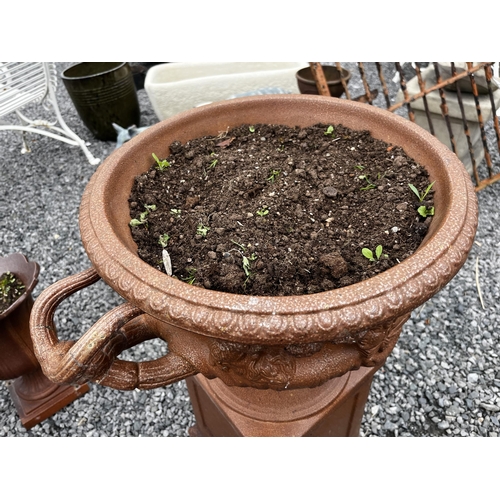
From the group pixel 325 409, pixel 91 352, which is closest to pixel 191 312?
pixel 91 352

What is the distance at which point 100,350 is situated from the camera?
0.86 meters

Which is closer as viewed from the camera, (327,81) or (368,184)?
(368,184)

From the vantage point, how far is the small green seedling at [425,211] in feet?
3.41

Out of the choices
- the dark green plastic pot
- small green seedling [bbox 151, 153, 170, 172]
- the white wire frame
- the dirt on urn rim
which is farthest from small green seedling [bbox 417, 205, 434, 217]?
the dark green plastic pot

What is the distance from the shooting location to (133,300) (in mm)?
814

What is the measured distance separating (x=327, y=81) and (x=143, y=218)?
8.34ft

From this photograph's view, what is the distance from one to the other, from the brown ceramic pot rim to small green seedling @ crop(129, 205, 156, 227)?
23 millimetres

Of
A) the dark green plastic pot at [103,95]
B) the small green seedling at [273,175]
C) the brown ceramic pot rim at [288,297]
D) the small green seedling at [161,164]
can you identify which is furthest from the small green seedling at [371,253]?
the dark green plastic pot at [103,95]

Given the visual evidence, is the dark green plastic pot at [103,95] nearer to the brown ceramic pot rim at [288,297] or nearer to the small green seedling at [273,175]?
the brown ceramic pot rim at [288,297]

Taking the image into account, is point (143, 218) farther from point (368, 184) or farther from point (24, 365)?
point (24, 365)

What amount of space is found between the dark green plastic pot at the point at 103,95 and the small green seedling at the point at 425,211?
10.7ft

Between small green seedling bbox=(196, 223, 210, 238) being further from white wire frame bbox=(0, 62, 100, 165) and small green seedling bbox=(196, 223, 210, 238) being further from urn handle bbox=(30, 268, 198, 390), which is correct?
white wire frame bbox=(0, 62, 100, 165)

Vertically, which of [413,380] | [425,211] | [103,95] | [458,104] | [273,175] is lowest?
[413,380]

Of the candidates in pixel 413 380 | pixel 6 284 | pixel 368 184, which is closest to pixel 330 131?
→ pixel 368 184
